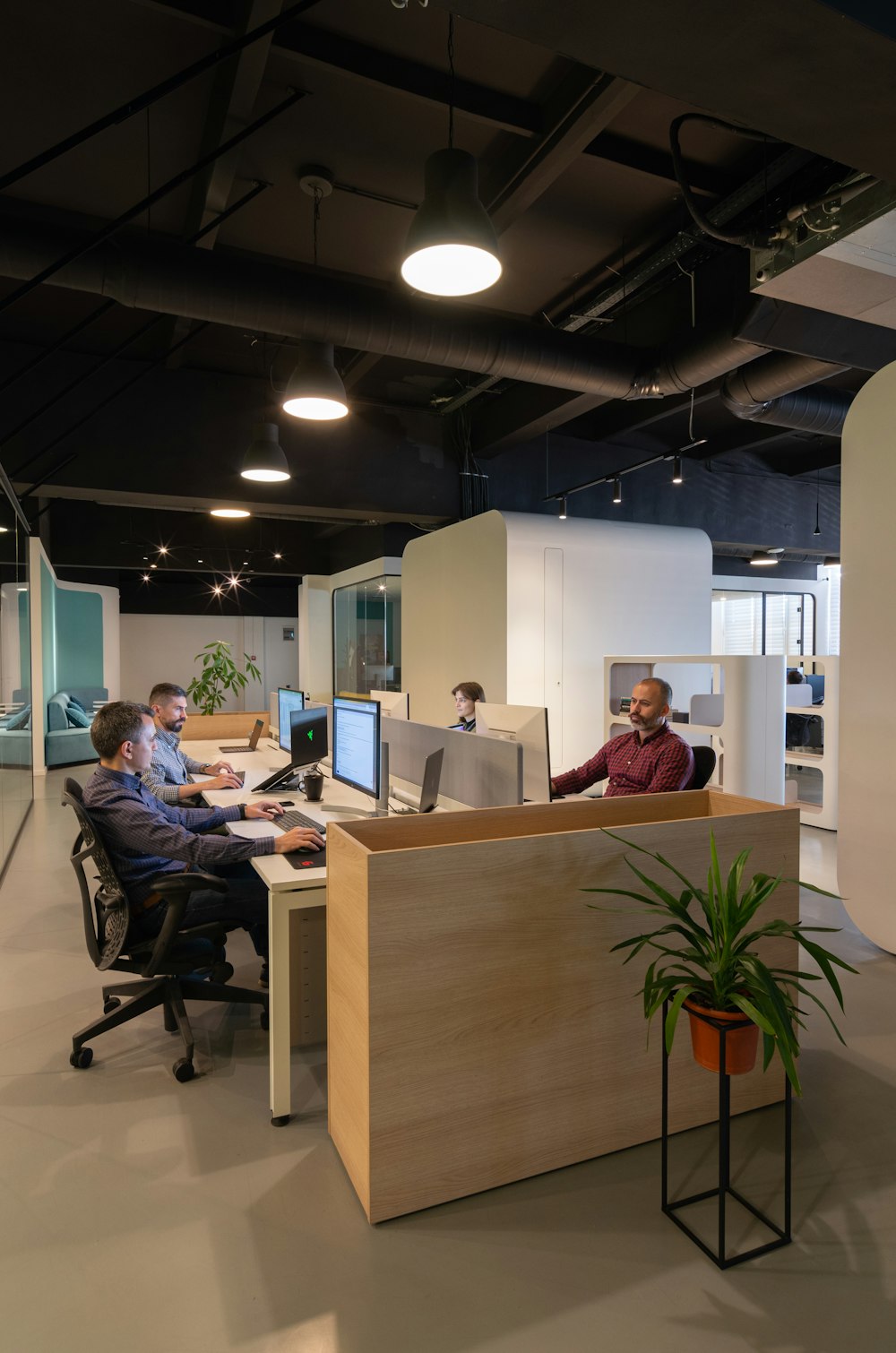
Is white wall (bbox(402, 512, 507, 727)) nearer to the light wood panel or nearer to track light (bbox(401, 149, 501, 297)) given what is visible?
the light wood panel

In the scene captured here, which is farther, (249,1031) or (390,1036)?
(249,1031)

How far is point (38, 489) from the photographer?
20.9 feet

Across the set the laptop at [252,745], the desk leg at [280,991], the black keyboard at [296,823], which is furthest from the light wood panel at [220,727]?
the desk leg at [280,991]

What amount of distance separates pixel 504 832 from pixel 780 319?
340cm

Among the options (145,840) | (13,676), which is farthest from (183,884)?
(13,676)

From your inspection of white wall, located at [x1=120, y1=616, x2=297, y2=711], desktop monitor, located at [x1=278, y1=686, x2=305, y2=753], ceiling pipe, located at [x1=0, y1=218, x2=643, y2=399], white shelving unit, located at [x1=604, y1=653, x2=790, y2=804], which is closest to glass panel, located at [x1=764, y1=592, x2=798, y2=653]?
white shelving unit, located at [x1=604, y1=653, x2=790, y2=804]

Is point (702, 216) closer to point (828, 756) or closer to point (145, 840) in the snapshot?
point (145, 840)

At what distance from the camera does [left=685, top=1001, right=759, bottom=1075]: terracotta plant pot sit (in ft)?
5.87

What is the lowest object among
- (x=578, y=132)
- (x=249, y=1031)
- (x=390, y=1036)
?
(x=249, y=1031)

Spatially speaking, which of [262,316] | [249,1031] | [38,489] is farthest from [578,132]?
[38,489]

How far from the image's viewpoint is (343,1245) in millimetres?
1862

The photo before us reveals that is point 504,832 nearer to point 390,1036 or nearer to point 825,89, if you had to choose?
point 390,1036

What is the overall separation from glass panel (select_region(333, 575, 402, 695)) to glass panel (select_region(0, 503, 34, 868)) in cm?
397

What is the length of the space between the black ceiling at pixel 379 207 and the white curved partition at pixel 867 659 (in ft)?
2.72
